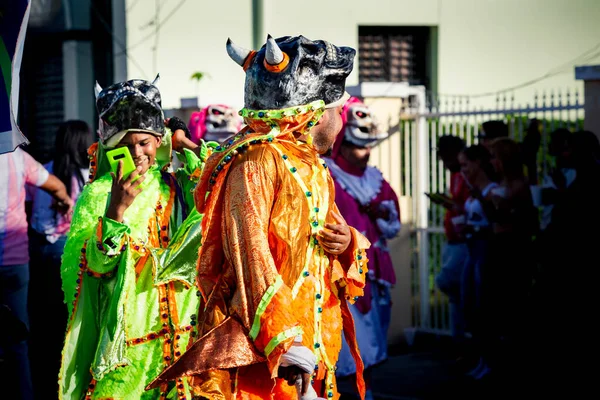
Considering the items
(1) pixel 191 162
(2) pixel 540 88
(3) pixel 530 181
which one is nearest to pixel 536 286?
(3) pixel 530 181

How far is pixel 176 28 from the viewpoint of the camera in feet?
43.0

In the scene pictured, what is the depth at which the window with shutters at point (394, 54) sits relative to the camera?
1477 centimetres

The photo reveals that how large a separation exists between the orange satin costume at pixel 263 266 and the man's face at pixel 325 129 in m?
0.08

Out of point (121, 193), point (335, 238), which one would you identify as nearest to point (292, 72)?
point (335, 238)

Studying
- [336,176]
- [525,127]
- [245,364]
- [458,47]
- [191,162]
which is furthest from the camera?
[458,47]

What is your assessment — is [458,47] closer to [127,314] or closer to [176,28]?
[176,28]

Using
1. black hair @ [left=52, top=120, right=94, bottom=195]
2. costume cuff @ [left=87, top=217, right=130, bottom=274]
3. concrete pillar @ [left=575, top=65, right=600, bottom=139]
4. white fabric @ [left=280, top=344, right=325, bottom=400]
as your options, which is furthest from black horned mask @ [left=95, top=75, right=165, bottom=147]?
concrete pillar @ [left=575, top=65, right=600, bottom=139]

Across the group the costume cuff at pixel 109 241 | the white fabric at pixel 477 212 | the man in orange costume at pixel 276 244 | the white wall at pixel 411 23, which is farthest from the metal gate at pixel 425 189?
the man in orange costume at pixel 276 244

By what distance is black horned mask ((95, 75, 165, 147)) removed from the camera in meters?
4.92

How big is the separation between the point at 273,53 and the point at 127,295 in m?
1.59

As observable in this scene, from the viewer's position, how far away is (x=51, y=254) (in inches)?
323

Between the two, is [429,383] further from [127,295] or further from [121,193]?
[121,193]

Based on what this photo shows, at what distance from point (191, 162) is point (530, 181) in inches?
160

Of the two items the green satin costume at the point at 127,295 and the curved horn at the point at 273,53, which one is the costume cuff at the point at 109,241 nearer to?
the green satin costume at the point at 127,295
